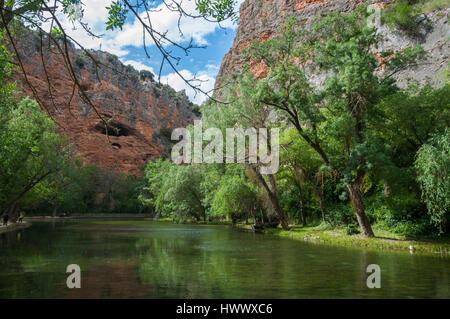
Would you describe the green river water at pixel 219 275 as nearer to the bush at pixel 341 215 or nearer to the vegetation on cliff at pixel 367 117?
the vegetation on cliff at pixel 367 117

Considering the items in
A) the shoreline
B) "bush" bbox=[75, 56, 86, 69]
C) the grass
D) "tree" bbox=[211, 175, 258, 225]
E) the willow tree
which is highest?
"bush" bbox=[75, 56, 86, 69]

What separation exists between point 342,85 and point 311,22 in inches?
1429

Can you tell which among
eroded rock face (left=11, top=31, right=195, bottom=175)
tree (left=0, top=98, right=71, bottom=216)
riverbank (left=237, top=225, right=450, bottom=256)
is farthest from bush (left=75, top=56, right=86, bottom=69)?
riverbank (left=237, top=225, right=450, bottom=256)

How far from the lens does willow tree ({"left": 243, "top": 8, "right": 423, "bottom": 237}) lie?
1741 centimetres

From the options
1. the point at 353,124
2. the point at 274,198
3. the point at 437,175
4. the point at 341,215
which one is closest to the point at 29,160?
the point at 274,198

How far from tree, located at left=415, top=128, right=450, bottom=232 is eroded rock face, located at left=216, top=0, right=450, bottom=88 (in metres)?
6.43

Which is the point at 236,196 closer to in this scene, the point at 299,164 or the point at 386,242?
the point at 299,164

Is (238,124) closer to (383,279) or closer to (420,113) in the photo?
(420,113)

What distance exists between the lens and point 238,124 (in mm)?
27516

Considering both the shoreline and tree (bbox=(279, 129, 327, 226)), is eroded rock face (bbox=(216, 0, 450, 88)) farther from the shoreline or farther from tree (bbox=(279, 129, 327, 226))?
the shoreline

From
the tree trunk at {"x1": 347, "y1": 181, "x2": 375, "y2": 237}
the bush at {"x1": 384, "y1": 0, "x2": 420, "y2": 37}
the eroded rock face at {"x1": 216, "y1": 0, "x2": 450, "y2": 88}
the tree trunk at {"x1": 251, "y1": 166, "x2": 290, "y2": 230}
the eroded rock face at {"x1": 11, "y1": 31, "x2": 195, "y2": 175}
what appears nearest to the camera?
the tree trunk at {"x1": 347, "y1": 181, "x2": 375, "y2": 237}

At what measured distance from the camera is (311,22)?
49.7 meters

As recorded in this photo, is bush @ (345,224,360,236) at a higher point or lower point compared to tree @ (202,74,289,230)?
lower
